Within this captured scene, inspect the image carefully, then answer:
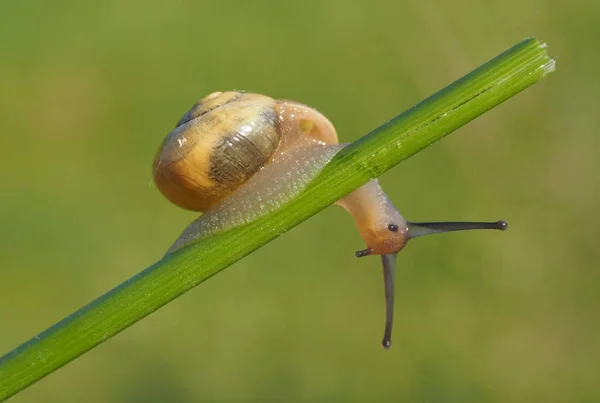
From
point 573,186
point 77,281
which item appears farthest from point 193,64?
point 573,186

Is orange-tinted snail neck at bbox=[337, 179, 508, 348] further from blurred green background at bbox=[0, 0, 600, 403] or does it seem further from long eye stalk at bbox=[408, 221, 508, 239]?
blurred green background at bbox=[0, 0, 600, 403]

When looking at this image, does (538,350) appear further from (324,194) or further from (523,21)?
(324,194)

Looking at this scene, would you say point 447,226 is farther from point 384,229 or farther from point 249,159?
point 249,159

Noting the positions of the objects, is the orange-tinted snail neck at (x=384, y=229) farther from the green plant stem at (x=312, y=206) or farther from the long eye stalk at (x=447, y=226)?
the green plant stem at (x=312, y=206)

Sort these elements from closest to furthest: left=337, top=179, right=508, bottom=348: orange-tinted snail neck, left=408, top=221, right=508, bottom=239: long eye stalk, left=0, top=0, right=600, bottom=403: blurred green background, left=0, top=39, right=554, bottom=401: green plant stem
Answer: left=0, top=39, right=554, bottom=401: green plant stem
left=408, top=221, right=508, bottom=239: long eye stalk
left=337, top=179, right=508, bottom=348: orange-tinted snail neck
left=0, top=0, right=600, bottom=403: blurred green background

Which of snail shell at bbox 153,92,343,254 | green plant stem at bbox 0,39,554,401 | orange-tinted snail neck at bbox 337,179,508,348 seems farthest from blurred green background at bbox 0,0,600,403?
green plant stem at bbox 0,39,554,401

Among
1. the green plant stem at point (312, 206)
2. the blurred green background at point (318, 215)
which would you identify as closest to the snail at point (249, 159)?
the green plant stem at point (312, 206)
